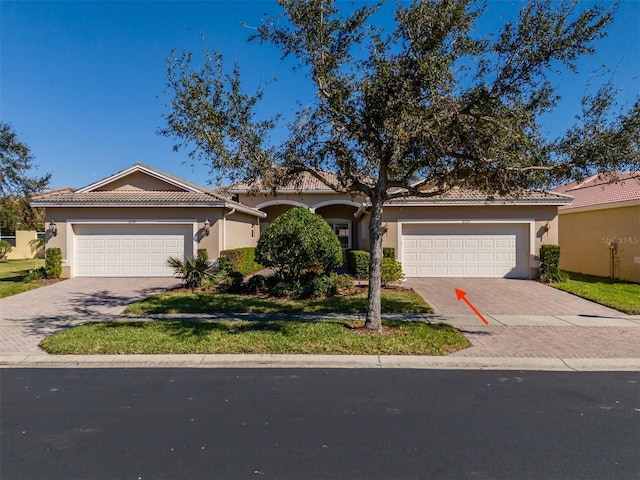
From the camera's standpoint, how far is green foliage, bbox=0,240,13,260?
2859 centimetres

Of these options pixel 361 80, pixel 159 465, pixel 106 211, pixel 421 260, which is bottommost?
pixel 159 465

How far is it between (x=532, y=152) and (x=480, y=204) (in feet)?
28.8

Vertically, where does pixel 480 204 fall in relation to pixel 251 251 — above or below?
above

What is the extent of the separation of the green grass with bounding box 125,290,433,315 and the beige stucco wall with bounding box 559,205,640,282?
968 centimetres

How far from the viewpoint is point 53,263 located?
16.1 metres

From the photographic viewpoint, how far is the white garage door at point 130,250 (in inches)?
664

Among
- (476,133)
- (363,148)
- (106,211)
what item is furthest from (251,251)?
(476,133)

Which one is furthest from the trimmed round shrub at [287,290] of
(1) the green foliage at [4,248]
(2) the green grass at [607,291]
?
(1) the green foliage at [4,248]

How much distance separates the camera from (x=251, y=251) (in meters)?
20.2

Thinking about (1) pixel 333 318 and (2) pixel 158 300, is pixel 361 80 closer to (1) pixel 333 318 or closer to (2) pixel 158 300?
(1) pixel 333 318

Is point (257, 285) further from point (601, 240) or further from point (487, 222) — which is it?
point (601, 240)

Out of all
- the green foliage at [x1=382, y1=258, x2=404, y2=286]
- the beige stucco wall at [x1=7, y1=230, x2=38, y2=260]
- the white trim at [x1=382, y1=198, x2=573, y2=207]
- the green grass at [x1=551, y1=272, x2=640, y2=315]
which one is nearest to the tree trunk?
the green foliage at [x1=382, y1=258, x2=404, y2=286]

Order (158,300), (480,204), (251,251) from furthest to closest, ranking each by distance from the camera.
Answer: (251,251)
(480,204)
(158,300)

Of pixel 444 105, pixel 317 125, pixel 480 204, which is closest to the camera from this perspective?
pixel 444 105
